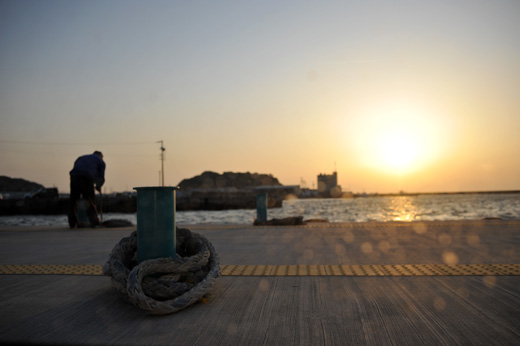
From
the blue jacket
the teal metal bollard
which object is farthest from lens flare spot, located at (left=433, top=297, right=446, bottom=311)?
the blue jacket

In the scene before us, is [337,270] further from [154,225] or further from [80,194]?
[80,194]

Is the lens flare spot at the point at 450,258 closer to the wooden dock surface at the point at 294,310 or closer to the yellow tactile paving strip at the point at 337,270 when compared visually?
the wooden dock surface at the point at 294,310

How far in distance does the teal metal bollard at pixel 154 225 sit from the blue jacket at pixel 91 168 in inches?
290

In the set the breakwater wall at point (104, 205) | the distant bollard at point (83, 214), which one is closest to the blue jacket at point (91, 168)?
the distant bollard at point (83, 214)

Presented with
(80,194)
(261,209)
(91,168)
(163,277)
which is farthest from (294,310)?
(261,209)

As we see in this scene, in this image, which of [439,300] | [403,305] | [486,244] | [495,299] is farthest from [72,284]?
[486,244]

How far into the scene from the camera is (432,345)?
2.04m

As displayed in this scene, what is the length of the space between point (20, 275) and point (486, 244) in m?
6.47

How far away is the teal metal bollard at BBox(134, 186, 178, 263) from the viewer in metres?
3.13

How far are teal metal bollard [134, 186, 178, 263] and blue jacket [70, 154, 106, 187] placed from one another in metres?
7.35

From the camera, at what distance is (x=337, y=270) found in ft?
13.1

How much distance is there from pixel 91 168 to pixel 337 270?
7904 millimetres

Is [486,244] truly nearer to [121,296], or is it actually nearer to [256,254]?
[256,254]

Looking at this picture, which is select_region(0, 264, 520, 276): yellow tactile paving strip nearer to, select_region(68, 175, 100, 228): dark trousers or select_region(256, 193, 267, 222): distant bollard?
select_region(68, 175, 100, 228): dark trousers
